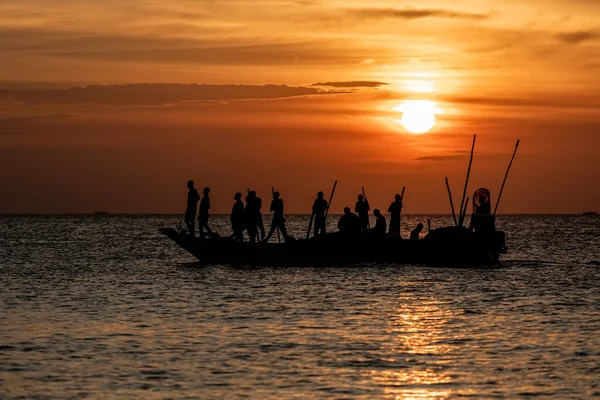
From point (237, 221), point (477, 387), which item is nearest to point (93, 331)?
point (477, 387)

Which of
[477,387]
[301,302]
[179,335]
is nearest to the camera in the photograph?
[477,387]

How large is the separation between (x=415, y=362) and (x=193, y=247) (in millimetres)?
22588

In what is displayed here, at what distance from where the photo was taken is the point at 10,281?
38344 millimetres

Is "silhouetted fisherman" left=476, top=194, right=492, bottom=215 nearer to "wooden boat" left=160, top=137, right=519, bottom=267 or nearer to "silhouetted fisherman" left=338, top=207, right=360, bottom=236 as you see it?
"wooden boat" left=160, top=137, right=519, bottom=267

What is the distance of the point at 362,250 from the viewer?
39.0m

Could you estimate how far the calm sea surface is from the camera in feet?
55.7

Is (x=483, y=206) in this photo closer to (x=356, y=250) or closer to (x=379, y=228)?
(x=379, y=228)

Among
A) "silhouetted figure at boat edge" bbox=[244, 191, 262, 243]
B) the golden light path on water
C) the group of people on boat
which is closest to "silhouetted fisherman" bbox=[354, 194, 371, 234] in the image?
the group of people on boat

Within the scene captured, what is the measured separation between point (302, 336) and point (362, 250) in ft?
55.3

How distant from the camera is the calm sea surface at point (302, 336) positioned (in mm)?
16984

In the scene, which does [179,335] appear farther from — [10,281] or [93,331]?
[10,281]

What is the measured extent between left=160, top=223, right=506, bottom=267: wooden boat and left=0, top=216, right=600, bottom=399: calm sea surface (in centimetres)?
63

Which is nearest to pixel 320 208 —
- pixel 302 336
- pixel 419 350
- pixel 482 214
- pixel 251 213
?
pixel 251 213

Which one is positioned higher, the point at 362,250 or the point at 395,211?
the point at 395,211
